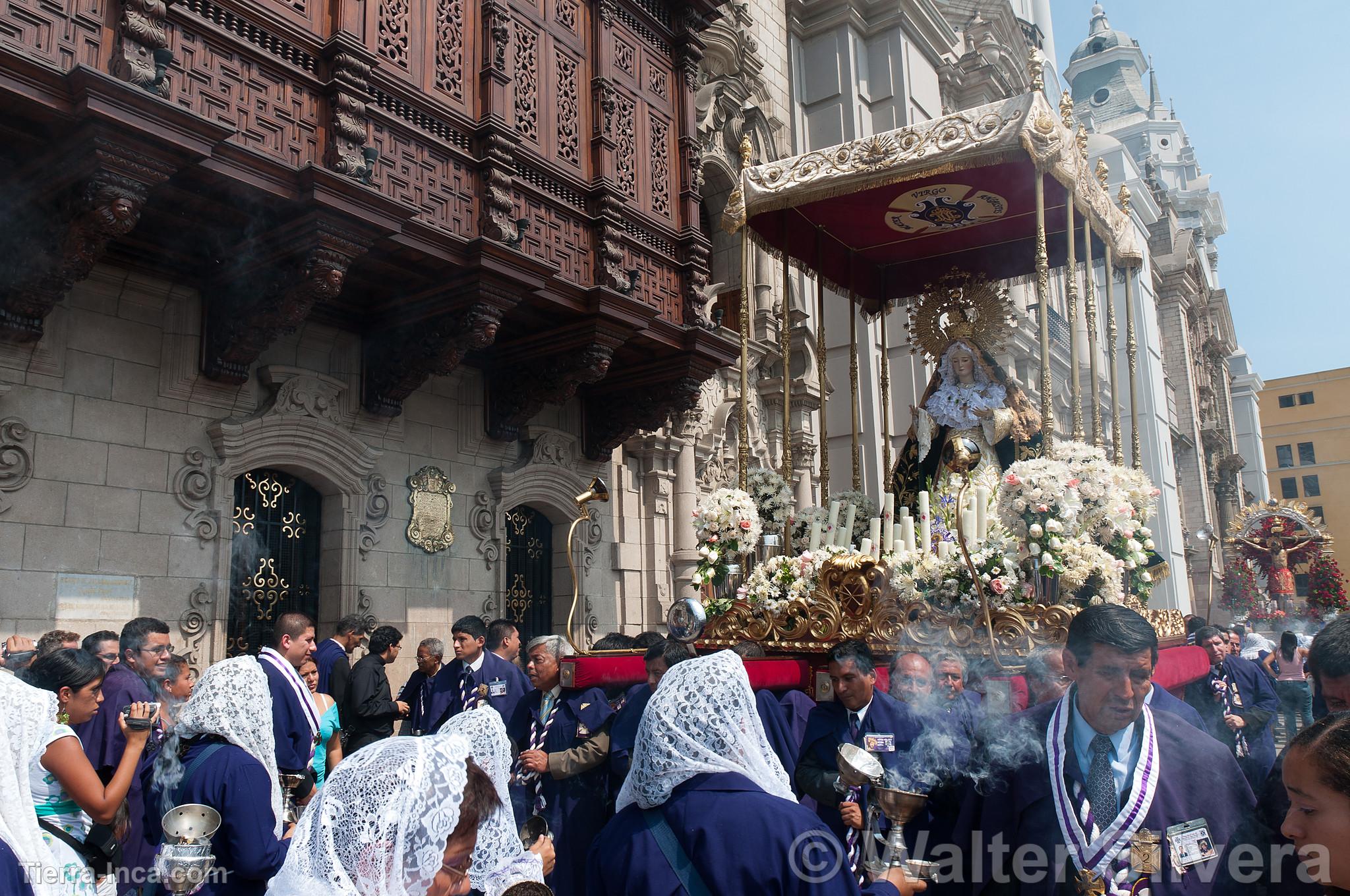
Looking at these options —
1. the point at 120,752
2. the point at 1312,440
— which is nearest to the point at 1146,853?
the point at 120,752

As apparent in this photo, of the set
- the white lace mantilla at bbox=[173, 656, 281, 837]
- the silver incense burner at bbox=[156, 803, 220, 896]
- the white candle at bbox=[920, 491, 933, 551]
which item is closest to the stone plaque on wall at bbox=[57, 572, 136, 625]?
the white lace mantilla at bbox=[173, 656, 281, 837]

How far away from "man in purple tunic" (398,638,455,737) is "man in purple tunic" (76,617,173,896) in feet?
6.15

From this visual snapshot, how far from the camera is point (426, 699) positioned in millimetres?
7461

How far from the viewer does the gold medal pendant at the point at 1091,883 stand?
2498 mm

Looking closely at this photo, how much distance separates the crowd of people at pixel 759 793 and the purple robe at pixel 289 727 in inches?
17.1

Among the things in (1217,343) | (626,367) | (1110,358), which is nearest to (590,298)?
(626,367)

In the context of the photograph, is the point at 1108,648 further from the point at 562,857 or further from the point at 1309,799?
the point at 562,857

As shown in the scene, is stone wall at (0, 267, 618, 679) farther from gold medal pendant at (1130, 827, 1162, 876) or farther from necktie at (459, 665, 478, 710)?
gold medal pendant at (1130, 827, 1162, 876)

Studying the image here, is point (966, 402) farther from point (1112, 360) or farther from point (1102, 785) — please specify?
point (1102, 785)

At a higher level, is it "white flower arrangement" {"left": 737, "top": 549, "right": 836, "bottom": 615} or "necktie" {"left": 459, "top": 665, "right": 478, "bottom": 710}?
"white flower arrangement" {"left": 737, "top": 549, "right": 836, "bottom": 615}

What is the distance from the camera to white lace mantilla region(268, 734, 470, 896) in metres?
2.00

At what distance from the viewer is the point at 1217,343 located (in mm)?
44312

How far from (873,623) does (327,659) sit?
15.5 feet

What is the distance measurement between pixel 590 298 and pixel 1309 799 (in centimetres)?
835
